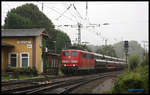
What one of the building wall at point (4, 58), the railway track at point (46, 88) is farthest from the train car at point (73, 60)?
the railway track at point (46, 88)

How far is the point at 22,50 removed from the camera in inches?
1072

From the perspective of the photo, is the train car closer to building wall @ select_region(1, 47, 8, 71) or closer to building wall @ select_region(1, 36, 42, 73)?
building wall @ select_region(1, 36, 42, 73)

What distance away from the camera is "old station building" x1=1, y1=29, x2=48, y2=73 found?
87.8 feet

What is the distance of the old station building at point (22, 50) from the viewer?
1054 inches

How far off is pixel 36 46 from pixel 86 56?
19.6 ft

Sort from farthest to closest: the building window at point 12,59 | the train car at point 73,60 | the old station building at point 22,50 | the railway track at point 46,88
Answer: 1. the building window at point 12,59
2. the old station building at point 22,50
3. the train car at point 73,60
4. the railway track at point 46,88

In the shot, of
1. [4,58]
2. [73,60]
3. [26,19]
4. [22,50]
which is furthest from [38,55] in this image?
[26,19]

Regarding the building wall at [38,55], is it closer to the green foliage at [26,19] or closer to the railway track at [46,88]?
the railway track at [46,88]

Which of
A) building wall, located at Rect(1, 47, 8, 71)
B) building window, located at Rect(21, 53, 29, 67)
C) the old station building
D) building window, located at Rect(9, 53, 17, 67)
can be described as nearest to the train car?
the old station building

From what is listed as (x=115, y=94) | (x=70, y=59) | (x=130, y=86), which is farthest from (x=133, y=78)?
(x=70, y=59)

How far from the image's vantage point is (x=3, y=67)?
86.5 ft

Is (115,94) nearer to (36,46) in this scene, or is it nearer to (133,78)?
(133,78)

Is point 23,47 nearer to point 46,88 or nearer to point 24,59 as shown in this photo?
point 24,59

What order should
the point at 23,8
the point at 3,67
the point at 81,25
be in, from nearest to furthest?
the point at 3,67 → the point at 81,25 → the point at 23,8
